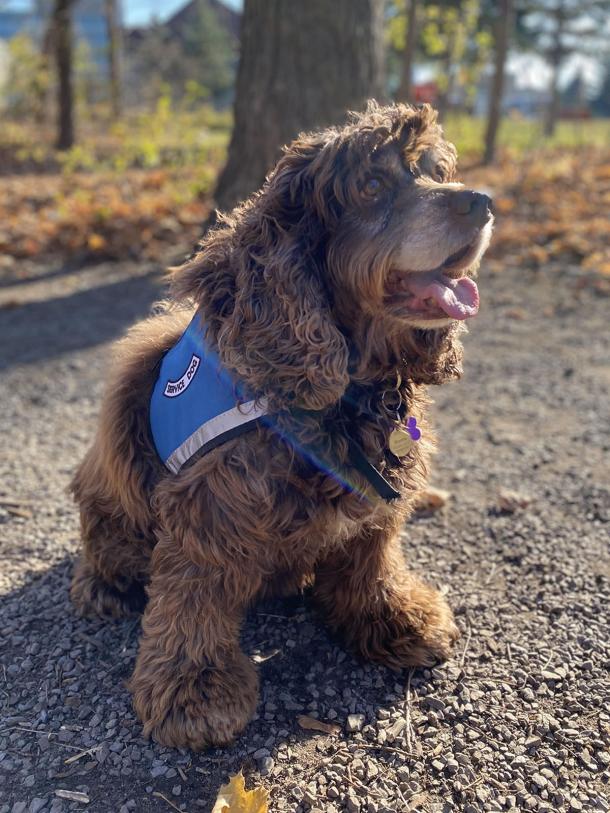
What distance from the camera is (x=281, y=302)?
93.4 inches

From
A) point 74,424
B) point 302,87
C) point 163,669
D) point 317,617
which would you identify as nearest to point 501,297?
point 302,87

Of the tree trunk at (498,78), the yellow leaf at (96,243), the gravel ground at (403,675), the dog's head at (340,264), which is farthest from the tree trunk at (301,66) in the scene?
the tree trunk at (498,78)

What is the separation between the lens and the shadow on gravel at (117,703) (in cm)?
241

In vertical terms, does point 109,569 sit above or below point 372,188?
below

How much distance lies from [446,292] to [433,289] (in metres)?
0.05

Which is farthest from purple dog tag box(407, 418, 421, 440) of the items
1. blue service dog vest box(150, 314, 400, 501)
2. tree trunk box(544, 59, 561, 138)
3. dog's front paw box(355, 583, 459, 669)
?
tree trunk box(544, 59, 561, 138)

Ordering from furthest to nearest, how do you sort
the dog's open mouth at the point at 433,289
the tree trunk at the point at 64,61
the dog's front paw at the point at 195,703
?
1. the tree trunk at the point at 64,61
2. the dog's front paw at the point at 195,703
3. the dog's open mouth at the point at 433,289

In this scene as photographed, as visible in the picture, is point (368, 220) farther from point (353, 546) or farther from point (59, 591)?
point (59, 591)

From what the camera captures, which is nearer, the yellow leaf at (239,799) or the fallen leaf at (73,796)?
the yellow leaf at (239,799)

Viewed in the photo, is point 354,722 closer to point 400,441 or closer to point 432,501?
point 400,441

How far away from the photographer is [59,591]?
3.36 m

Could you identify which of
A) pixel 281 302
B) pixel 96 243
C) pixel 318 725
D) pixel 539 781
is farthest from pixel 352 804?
pixel 96 243

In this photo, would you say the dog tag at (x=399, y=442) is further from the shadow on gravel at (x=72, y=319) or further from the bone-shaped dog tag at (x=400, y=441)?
the shadow on gravel at (x=72, y=319)

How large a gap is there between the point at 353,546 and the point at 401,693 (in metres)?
0.57
